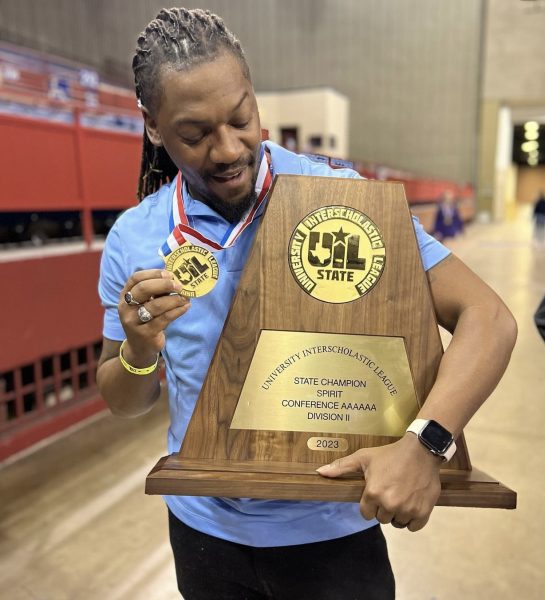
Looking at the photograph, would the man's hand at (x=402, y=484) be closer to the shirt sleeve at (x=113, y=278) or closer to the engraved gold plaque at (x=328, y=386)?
the engraved gold plaque at (x=328, y=386)

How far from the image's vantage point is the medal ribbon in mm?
761

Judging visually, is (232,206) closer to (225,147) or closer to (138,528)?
(225,147)

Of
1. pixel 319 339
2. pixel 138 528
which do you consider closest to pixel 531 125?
pixel 138 528

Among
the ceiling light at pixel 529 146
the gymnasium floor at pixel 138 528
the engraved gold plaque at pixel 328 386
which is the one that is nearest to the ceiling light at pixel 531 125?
the ceiling light at pixel 529 146

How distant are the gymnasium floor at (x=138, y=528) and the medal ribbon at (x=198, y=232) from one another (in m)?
1.40

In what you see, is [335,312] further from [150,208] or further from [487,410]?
[487,410]

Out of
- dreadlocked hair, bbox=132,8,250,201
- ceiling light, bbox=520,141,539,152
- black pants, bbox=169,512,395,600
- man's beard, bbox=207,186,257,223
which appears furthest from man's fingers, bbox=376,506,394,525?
ceiling light, bbox=520,141,539,152

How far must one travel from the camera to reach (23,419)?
251 cm

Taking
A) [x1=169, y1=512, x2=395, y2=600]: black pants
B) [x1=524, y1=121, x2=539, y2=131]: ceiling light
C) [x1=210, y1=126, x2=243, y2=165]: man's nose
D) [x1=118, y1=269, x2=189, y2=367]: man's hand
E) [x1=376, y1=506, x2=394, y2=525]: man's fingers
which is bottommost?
[x1=169, y1=512, x2=395, y2=600]: black pants

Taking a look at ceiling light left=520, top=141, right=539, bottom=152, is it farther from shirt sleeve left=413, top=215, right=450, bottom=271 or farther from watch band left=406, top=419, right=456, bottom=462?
watch band left=406, top=419, right=456, bottom=462

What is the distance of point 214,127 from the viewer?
0.73 m

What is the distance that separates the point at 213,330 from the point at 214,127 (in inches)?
11.9

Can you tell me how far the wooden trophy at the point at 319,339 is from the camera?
758 mm

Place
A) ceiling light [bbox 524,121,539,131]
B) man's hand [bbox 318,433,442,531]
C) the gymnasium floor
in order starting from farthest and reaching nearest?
ceiling light [bbox 524,121,539,131] < the gymnasium floor < man's hand [bbox 318,433,442,531]
